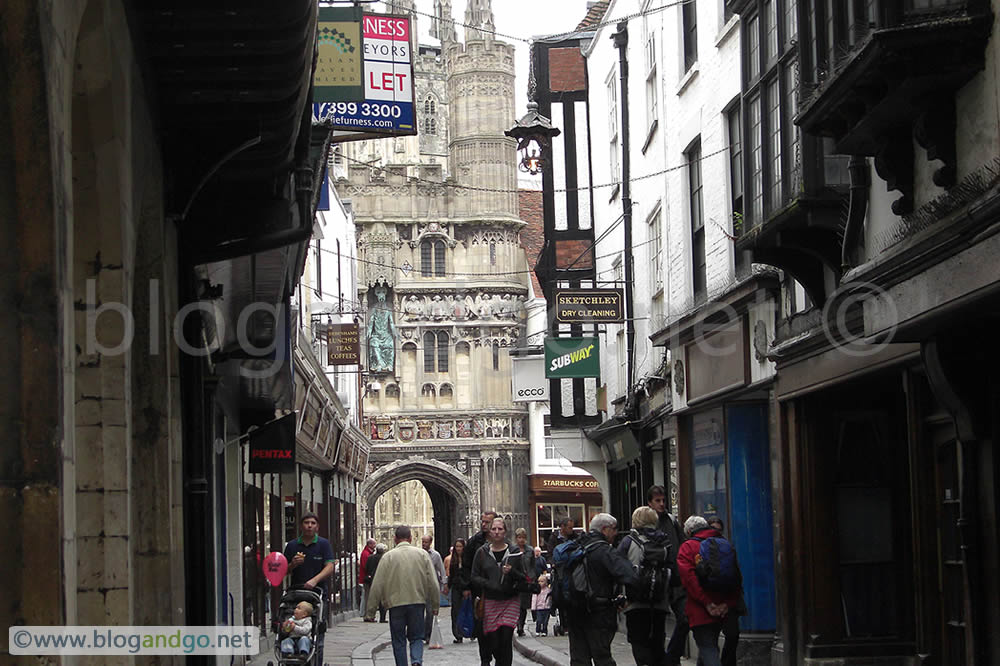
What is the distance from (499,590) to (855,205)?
4.60 metres

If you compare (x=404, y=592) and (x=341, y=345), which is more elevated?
(x=341, y=345)

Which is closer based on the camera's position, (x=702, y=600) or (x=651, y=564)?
(x=702, y=600)

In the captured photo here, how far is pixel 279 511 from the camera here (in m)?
25.1

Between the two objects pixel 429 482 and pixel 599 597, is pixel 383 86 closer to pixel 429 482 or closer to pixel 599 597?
pixel 599 597

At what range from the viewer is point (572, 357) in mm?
24828

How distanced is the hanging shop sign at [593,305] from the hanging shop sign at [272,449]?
466 cm

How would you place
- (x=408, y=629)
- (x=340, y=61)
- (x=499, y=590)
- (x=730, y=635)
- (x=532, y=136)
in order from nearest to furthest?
1. (x=730, y=635)
2. (x=499, y=590)
3. (x=408, y=629)
4. (x=340, y=61)
5. (x=532, y=136)

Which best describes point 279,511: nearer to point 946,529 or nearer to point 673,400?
point 673,400

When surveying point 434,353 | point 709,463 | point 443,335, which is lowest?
point 709,463

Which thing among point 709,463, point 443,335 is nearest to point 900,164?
point 709,463

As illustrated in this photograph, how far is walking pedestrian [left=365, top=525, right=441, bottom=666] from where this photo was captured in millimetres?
13711

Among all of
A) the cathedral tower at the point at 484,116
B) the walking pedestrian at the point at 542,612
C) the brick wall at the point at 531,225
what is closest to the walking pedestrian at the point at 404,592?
the walking pedestrian at the point at 542,612

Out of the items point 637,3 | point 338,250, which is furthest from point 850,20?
point 338,250

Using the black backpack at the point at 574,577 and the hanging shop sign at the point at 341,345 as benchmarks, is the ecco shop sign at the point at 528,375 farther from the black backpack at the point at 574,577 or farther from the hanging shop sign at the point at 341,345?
the black backpack at the point at 574,577
